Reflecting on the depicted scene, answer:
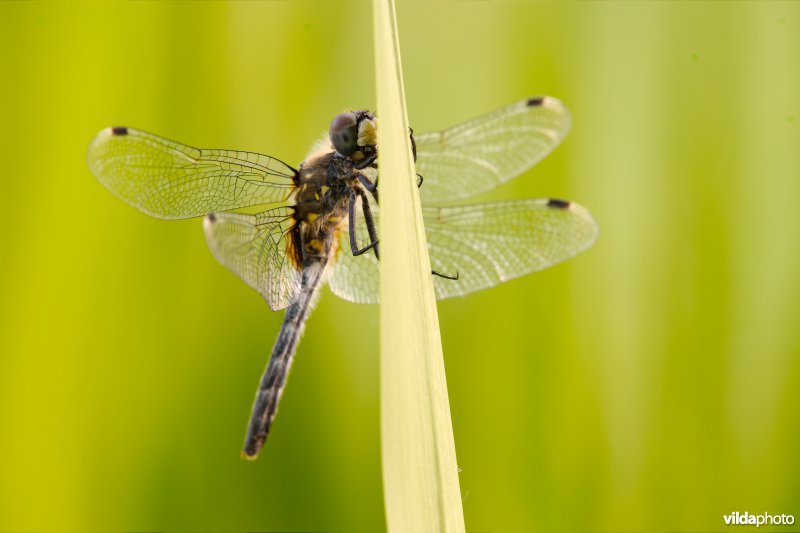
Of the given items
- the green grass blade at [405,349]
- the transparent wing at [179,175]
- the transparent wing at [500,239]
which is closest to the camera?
the green grass blade at [405,349]

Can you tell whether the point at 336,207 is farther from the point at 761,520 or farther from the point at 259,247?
the point at 761,520

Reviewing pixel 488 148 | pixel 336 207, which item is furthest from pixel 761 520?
pixel 336 207

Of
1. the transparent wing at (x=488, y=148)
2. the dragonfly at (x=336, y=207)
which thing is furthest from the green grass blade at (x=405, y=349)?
the transparent wing at (x=488, y=148)

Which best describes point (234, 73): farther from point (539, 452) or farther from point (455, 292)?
point (539, 452)

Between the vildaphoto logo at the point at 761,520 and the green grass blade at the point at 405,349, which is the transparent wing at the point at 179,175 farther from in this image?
the vildaphoto logo at the point at 761,520

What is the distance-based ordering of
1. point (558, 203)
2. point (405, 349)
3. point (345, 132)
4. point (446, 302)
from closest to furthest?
point (405, 349) → point (345, 132) → point (558, 203) → point (446, 302)

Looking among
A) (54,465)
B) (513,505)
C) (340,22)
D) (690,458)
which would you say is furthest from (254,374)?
(690,458)
